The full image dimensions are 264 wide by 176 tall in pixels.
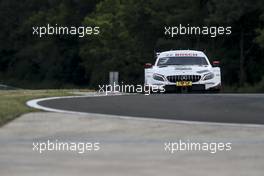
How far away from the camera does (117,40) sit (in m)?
60.7

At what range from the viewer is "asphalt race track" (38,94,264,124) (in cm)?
1288

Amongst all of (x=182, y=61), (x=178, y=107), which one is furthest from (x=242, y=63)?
(x=178, y=107)

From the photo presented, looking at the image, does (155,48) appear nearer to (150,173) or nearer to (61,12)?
(61,12)

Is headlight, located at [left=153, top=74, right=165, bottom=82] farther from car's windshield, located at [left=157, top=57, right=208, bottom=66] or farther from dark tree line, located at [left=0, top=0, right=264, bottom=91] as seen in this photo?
dark tree line, located at [left=0, top=0, right=264, bottom=91]

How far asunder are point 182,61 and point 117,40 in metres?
39.5

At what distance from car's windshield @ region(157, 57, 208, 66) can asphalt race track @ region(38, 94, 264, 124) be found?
4312 mm

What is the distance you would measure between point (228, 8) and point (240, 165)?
4188 cm

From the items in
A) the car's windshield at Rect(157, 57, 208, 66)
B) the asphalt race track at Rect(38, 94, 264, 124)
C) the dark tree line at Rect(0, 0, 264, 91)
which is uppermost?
the dark tree line at Rect(0, 0, 264, 91)

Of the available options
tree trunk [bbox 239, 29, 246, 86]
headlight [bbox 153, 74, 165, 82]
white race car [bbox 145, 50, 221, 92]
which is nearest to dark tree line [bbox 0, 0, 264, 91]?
tree trunk [bbox 239, 29, 246, 86]

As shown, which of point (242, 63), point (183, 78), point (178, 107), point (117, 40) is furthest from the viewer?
point (117, 40)

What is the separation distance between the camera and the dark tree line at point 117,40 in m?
53.2

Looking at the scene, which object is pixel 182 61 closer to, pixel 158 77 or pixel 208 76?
pixel 158 77

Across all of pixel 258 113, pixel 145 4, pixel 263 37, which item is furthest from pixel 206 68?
pixel 145 4

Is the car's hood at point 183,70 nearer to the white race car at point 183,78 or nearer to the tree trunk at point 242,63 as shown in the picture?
the white race car at point 183,78
